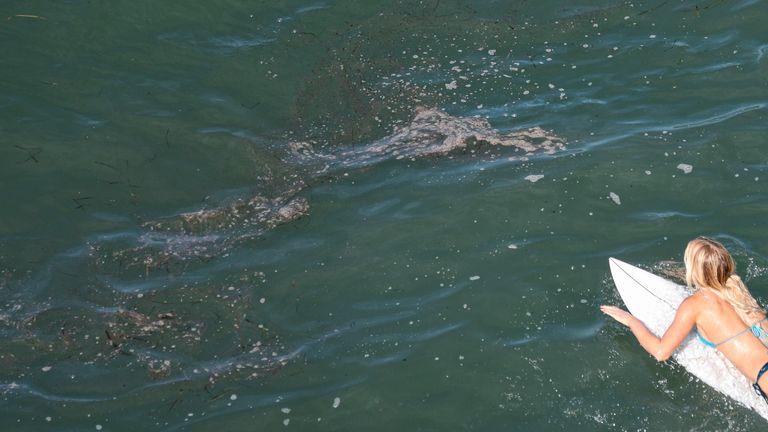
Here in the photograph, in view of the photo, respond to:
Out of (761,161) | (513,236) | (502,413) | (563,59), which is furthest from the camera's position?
(563,59)

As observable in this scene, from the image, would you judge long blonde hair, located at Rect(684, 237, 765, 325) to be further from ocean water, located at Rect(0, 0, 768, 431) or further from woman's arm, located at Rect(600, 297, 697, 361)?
ocean water, located at Rect(0, 0, 768, 431)

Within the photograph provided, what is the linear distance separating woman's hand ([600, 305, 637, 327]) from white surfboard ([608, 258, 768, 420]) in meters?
0.15

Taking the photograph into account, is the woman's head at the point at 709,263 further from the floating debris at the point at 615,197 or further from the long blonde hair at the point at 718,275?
the floating debris at the point at 615,197

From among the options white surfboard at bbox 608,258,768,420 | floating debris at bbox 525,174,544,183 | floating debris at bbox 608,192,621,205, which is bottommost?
white surfboard at bbox 608,258,768,420

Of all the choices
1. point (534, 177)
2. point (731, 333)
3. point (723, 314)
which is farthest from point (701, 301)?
point (534, 177)

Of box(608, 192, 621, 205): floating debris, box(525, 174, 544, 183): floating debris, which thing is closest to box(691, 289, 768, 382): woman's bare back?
box(608, 192, 621, 205): floating debris

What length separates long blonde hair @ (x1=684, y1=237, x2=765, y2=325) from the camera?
20.6 ft

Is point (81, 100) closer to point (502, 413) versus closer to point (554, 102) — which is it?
point (554, 102)

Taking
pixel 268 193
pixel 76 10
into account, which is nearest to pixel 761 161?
pixel 268 193

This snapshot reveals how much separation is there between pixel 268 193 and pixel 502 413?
146 inches

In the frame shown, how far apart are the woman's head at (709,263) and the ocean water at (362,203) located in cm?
85

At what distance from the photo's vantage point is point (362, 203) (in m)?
8.75

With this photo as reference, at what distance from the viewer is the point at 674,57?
10.4m

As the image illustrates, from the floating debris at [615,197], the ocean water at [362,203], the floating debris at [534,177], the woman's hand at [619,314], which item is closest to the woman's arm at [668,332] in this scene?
the woman's hand at [619,314]
